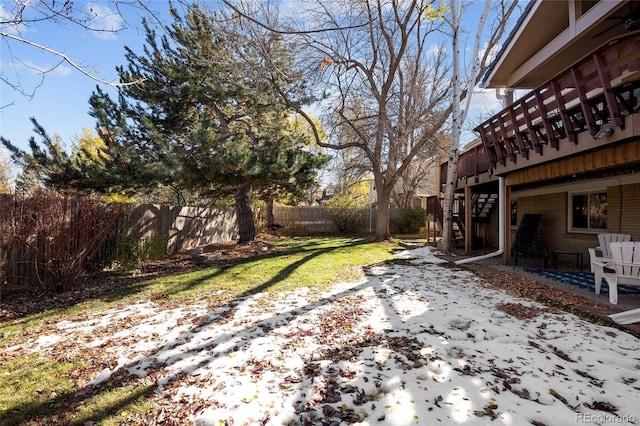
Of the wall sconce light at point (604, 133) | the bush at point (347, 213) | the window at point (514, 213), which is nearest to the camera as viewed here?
the wall sconce light at point (604, 133)

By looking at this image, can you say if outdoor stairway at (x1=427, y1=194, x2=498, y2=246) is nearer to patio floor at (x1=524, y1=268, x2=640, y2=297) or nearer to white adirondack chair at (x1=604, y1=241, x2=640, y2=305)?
patio floor at (x1=524, y1=268, x2=640, y2=297)

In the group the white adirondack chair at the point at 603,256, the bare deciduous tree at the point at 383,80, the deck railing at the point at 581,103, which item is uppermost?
the bare deciduous tree at the point at 383,80

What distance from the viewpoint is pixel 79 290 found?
5918mm

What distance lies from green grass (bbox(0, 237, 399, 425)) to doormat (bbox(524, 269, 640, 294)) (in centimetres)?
401

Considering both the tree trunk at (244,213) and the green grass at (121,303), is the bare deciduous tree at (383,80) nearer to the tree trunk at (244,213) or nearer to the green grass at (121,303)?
the tree trunk at (244,213)

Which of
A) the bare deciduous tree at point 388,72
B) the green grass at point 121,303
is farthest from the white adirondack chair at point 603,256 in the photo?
the bare deciduous tree at point 388,72

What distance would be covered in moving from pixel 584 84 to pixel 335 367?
18.3ft

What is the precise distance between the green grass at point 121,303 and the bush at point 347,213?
8892 millimetres

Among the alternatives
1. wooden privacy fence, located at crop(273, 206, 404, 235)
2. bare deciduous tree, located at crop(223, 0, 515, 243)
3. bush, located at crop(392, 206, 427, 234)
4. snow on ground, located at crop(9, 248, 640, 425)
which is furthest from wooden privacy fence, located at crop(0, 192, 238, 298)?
bush, located at crop(392, 206, 427, 234)

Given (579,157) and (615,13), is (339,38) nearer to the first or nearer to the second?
(615,13)

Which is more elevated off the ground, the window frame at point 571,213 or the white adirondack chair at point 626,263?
the window frame at point 571,213

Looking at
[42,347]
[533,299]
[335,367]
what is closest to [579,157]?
[533,299]

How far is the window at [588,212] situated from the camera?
792 cm

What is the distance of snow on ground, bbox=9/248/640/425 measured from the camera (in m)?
2.38
